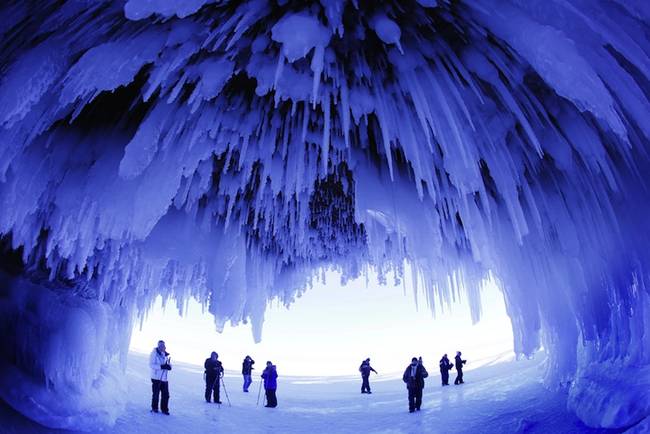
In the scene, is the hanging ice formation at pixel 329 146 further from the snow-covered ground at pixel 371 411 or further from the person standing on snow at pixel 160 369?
the person standing on snow at pixel 160 369

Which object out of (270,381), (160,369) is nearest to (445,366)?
(270,381)

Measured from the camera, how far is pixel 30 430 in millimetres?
6184

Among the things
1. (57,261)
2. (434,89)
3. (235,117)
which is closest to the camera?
(434,89)

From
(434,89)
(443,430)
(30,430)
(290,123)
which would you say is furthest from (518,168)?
(30,430)

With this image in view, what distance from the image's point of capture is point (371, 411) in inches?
379

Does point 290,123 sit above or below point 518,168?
above

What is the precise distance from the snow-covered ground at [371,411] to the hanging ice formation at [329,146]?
79cm

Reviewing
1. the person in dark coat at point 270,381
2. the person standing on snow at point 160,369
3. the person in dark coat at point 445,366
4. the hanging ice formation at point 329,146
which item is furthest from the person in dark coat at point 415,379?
the person standing on snow at point 160,369

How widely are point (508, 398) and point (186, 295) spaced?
6338 mm

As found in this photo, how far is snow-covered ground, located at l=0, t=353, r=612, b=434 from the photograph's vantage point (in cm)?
669

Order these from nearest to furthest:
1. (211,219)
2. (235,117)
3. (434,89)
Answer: (434,89), (235,117), (211,219)

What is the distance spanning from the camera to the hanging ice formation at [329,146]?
2.87 m

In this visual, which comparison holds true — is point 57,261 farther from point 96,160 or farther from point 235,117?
point 235,117

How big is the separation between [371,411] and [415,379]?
5.21ft
